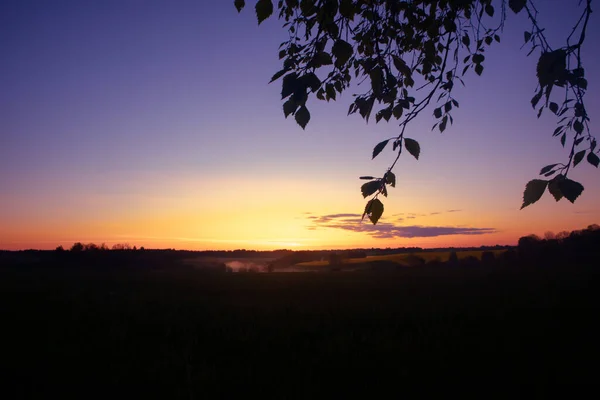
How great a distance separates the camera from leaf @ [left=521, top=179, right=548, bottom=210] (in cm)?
157

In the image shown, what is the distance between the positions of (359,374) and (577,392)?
4.86 meters

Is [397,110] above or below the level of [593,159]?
above

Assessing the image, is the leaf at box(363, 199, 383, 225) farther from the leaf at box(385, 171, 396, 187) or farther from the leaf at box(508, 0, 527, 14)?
the leaf at box(508, 0, 527, 14)

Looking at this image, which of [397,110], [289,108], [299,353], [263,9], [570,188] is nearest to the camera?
[570,188]

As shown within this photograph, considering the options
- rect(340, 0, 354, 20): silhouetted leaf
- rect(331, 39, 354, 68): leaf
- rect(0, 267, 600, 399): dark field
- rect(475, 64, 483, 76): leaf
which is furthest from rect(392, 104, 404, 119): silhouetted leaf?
rect(0, 267, 600, 399): dark field

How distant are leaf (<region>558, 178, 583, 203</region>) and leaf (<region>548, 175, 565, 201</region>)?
16 millimetres

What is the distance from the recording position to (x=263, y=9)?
198cm

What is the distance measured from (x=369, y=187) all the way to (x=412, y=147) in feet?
1.21

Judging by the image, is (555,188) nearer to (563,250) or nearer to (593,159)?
(593,159)

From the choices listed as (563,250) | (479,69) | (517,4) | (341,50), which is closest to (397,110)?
(517,4)

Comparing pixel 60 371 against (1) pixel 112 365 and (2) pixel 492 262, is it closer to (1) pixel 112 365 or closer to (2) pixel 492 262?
(1) pixel 112 365

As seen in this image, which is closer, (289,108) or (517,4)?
(289,108)

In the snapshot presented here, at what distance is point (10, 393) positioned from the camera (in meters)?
8.38

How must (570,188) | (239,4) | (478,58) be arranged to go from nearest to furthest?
(570,188) → (239,4) → (478,58)
